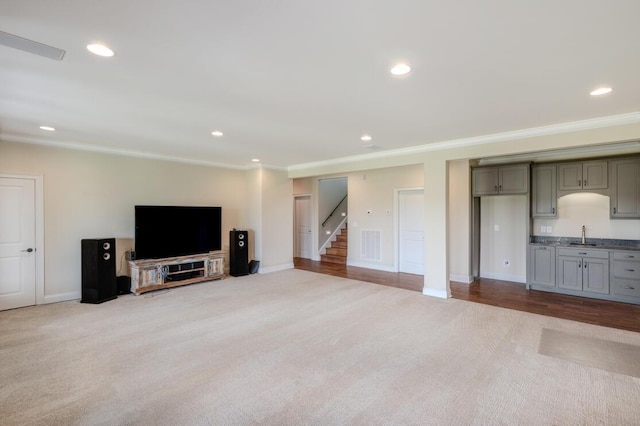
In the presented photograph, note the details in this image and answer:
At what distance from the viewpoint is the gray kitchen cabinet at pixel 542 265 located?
212 inches

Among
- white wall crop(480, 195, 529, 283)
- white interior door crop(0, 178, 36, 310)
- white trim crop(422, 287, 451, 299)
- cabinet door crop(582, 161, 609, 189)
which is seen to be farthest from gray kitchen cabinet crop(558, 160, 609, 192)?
white interior door crop(0, 178, 36, 310)

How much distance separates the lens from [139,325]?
3889mm

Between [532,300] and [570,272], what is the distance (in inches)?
38.3

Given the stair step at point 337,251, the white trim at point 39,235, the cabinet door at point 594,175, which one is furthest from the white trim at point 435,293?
the white trim at point 39,235

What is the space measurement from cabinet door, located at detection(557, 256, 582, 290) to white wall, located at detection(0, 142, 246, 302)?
23.7 feet

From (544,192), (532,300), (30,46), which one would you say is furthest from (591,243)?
(30,46)

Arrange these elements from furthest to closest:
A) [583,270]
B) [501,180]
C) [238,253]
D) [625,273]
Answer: [238,253]
[501,180]
[583,270]
[625,273]

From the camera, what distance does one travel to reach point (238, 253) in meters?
6.74

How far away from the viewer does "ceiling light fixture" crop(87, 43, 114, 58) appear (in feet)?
6.76

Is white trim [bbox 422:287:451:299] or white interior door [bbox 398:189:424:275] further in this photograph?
white interior door [bbox 398:189:424:275]

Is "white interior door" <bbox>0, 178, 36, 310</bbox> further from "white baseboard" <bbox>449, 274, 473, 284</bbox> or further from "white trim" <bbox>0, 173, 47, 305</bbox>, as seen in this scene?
"white baseboard" <bbox>449, 274, 473, 284</bbox>

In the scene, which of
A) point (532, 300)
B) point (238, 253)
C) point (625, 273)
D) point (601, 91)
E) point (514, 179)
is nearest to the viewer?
point (601, 91)

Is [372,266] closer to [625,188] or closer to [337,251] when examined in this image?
[337,251]

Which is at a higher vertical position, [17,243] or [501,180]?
[501,180]
